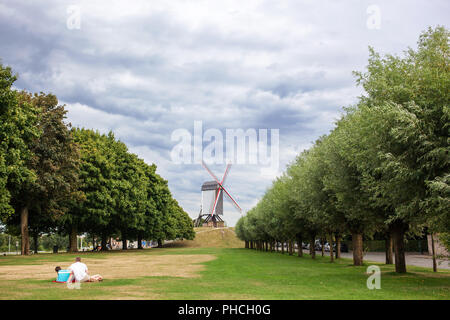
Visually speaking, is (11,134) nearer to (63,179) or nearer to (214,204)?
(63,179)

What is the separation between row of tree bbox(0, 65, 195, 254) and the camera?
1487 inches

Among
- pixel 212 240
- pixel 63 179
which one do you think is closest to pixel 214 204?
pixel 212 240

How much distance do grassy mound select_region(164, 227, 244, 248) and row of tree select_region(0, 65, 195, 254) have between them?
64136mm

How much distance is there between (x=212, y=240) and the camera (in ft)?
575

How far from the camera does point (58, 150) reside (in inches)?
2121

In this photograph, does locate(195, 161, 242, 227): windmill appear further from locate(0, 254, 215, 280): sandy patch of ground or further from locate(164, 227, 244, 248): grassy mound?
locate(0, 254, 215, 280): sandy patch of ground

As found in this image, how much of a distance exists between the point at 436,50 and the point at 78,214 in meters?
57.9

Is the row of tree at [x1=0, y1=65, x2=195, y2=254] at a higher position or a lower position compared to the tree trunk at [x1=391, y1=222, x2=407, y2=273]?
higher

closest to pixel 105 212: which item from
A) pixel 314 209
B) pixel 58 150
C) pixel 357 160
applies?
pixel 58 150

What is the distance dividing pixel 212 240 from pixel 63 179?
127m

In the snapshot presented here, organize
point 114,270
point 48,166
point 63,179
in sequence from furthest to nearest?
1. point 63,179
2. point 48,166
3. point 114,270

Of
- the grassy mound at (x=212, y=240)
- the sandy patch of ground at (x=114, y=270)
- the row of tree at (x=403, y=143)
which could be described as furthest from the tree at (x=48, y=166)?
the grassy mound at (x=212, y=240)

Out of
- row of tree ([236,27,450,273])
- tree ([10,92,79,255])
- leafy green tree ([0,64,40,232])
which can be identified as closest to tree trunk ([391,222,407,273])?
row of tree ([236,27,450,273])
